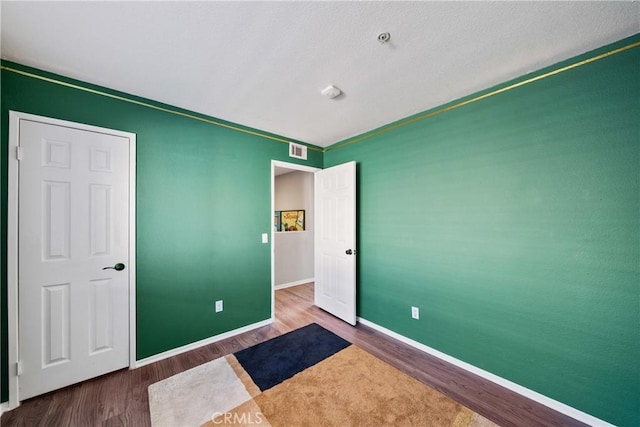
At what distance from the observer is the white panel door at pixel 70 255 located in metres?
1.69

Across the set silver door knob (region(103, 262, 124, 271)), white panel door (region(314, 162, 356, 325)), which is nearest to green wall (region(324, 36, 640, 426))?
white panel door (region(314, 162, 356, 325))

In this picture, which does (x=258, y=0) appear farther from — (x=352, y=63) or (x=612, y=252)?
(x=612, y=252)

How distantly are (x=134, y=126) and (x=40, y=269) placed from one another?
137 centimetres

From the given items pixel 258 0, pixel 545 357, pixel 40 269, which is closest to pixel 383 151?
pixel 258 0

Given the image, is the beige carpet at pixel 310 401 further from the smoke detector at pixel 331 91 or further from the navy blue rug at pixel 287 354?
the smoke detector at pixel 331 91

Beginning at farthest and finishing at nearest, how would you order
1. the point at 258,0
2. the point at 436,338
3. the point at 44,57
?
the point at 436,338 < the point at 44,57 < the point at 258,0

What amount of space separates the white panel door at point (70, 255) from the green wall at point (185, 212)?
0.11 metres

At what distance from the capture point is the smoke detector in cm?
196

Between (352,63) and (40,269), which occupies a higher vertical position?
(352,63)

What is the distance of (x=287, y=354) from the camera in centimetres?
229

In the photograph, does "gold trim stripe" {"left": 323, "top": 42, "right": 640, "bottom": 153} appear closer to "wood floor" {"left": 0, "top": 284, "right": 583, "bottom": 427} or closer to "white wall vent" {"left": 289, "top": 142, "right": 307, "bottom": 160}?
"white wall vent" {"left": 289, "top": 142, "right": 307, "bottom": 160}

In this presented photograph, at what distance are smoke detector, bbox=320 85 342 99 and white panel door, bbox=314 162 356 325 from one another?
1050mm

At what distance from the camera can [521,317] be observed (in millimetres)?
1796

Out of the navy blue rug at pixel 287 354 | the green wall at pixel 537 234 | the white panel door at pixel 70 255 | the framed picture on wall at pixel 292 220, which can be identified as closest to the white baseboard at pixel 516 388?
the green wall at pixel 537 234
